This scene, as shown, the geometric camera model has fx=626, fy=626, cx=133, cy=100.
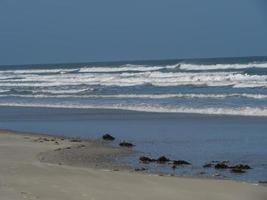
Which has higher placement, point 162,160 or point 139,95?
point 139,95

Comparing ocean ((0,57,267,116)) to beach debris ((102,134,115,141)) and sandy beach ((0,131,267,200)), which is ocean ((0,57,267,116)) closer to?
beach debris ((102,134,115,141))

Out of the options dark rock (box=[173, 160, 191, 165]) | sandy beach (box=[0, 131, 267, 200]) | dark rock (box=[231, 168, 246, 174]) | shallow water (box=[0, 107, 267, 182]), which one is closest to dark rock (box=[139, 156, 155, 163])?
shallow water (box=[0, 107, 267, 182])

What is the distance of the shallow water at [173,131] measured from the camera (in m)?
10.8

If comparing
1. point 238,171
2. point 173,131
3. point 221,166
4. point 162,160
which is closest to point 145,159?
point 162,160

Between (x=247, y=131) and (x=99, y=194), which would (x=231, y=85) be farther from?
(x=99, y=194)

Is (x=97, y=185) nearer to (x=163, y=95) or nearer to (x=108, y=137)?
(x=108, y=137)

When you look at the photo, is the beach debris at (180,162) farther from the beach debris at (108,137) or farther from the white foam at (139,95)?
the white foam at (139,95)

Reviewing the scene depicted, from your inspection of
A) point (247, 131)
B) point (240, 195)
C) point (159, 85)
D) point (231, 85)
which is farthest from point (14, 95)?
point (240, 195)

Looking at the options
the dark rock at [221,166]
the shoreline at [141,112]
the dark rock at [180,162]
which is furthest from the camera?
the shoreline at [141,112]

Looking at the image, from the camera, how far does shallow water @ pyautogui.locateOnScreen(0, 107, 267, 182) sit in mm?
10773

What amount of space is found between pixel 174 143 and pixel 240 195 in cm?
534

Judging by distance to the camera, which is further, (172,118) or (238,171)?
(172,118)

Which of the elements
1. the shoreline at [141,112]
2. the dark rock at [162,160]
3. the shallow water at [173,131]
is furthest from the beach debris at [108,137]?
the shoreline at [141,112]

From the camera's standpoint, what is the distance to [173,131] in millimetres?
→ 15031
